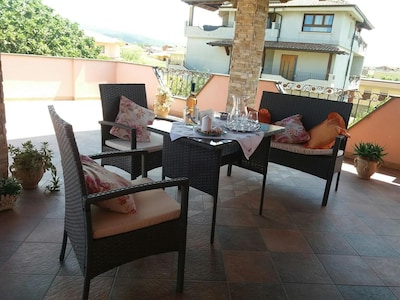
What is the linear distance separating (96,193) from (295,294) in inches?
48.4

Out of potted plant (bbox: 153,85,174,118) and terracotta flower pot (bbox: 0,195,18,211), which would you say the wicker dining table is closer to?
terracotta flower pot (bbox: 0,195,18,211)

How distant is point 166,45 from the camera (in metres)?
30.8

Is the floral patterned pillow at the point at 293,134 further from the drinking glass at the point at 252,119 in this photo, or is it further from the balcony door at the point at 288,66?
the balcony door at the point at 288,66

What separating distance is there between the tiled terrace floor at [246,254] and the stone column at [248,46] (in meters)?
2.65

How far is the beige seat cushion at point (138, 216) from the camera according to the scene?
1409 millimetres

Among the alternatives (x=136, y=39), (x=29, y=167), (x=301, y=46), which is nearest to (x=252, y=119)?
(x=29, y=167)

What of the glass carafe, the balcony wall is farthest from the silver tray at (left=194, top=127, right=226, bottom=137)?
the balcony wall

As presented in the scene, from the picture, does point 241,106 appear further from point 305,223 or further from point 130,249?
point 130,249

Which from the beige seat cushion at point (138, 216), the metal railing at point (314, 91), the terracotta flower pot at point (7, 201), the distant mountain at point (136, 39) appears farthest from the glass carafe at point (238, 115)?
the distant mountain at point (136, 39)

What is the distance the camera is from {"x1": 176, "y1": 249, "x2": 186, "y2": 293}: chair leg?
5.42 feet

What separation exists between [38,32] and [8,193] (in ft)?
31.7

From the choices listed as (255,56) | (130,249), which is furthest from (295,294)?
(255,56)

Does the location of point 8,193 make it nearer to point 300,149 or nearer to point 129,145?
point 129,145

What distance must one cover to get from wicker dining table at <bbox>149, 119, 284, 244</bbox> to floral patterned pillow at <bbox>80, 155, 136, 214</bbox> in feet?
2.31
